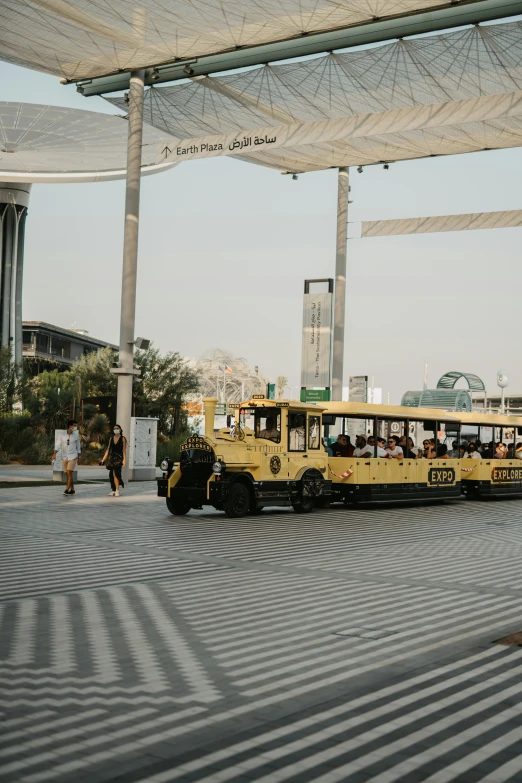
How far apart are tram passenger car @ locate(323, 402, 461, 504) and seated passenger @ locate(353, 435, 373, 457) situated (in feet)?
0.64

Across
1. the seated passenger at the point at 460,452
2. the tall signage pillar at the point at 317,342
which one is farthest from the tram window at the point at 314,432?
the tall signage pillar at the point at 317,342

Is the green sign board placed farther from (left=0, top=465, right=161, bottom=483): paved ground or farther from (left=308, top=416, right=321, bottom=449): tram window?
(left=308, top=416, right=321, bottom=449): tram window

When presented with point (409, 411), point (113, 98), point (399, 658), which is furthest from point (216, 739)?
point (113, 98)

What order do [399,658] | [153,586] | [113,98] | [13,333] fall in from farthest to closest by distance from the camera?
[13,333] → [113,98] → [153,586] → [399,658]

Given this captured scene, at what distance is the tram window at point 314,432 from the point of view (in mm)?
21203

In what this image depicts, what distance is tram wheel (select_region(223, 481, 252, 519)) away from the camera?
62.7 feet

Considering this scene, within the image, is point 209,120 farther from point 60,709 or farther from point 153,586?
point 60,709

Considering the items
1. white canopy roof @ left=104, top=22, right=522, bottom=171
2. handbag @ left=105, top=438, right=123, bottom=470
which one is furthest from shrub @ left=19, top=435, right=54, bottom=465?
handbag @ left=105, top=438, right=123, bottom=470

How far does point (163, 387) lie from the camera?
50.7 metres

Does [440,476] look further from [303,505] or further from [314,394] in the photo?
[314,394]

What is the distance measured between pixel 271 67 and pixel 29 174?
1159 inches

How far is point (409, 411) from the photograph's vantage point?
25.5 m

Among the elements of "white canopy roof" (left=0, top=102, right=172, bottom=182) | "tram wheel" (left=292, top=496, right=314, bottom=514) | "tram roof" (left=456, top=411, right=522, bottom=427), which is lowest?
"tram wheel" (left=292, top=496, right=314, bottom=514)

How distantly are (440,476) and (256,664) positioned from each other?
19655 mm
